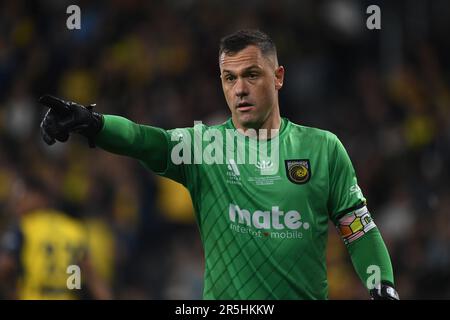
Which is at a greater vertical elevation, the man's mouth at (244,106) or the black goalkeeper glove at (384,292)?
the man's mouth at (244,106)

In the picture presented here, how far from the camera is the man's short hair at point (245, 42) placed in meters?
5.52

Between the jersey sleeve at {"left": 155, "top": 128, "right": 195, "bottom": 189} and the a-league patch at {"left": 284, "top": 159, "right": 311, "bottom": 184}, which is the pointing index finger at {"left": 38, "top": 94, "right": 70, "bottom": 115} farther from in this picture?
the a-league patch at {"left": 284, "top": 159, "right": 311, "bottom": 184}

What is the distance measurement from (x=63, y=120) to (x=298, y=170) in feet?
4.13

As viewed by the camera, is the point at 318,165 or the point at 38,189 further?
the point at 38,189

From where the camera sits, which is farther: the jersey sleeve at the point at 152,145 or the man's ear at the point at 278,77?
the man's ear at the point at 278,77

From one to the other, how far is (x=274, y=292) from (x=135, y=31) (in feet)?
27.1

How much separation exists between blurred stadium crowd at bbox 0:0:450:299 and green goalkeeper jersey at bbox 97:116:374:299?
405cm

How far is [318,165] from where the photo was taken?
5473 millimetres

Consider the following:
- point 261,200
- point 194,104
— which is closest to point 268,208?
point 261,200

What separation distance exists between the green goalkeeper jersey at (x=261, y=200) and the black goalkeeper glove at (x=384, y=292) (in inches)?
11.2

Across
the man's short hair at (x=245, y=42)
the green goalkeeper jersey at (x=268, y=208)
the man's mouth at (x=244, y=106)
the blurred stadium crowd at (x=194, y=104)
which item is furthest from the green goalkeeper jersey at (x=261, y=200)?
the blurred stadium crowd at (x=194, y=104)

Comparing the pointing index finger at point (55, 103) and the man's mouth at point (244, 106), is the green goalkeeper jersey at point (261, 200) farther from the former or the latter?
the pointing index finger at point (55, 103)
